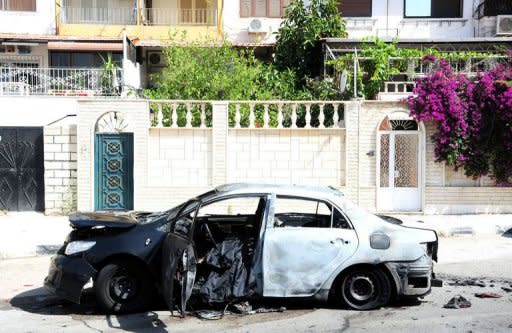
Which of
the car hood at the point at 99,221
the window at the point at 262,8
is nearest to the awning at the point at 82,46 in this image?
the window at the point at 262,8

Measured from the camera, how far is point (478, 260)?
33.6 ft

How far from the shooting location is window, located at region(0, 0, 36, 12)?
23859 mm

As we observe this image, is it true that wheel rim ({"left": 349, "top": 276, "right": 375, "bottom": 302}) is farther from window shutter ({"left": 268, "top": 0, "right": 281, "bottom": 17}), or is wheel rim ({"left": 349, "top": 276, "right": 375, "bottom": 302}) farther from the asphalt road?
window shutter ({"left": 268, "top": 0, "right": 281, "bottom": 17})

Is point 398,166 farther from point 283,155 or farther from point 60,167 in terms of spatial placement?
point 60,167

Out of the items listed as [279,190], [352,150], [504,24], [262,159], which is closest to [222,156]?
[262,159]

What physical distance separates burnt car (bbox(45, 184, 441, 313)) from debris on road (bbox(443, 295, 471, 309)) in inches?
14.3

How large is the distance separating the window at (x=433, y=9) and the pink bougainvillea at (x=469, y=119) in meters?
10.6

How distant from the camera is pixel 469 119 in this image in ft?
46.2

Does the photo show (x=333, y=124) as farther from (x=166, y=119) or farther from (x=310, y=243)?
(x=310, y=243)

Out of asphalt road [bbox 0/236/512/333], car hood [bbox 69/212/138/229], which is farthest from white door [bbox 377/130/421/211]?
car hood [bbox 69/212/138/229]

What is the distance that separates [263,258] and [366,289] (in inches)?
49.5

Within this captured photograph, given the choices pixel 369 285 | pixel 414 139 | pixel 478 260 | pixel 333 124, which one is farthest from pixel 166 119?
pixel 369 285

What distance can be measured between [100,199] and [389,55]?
7881 mm

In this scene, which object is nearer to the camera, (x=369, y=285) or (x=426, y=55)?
(x=369, y=285)
